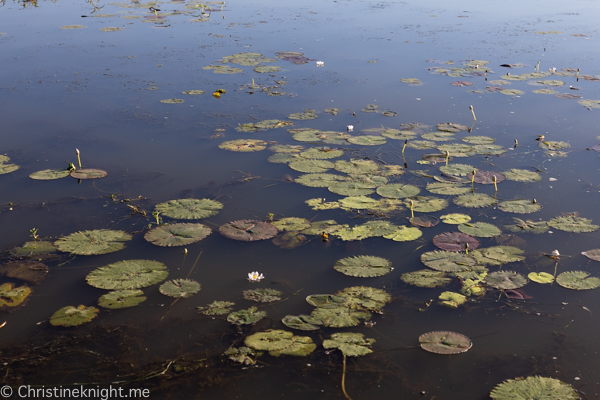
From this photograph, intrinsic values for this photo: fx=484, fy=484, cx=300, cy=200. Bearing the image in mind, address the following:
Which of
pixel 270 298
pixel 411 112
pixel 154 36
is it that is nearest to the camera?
pixel 270 298

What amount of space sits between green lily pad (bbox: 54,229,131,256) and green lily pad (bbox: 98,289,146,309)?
543mm

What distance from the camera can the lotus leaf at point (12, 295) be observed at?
3.25 m

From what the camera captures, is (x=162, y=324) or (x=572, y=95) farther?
(x=572, y=95)

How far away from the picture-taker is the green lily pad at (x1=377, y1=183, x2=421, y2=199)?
4680 millimetres

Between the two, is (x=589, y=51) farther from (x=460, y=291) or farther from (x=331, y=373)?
(x=331, y=373)

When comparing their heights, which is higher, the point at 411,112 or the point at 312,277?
the point at 411,112

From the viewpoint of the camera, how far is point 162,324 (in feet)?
10.3

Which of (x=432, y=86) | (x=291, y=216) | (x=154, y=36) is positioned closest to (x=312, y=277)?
(x=291, y=216)

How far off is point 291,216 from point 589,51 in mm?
9309

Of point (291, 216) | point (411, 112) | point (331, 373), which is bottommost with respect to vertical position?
point (331, 373)

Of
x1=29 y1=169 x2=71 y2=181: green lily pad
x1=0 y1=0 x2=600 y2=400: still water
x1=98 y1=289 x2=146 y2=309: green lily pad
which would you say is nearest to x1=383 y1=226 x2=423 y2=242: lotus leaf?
x1=0 y1=0 x2=600 y2=400: still water

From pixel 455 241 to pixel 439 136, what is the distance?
2465 mm

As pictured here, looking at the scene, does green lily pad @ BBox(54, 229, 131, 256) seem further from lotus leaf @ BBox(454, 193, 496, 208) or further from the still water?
lotus leaf @ BBox(454, 193, 496, 208)

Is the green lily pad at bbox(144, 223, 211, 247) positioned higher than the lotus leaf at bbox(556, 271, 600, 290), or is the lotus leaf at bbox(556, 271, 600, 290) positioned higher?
the green lily pad at bbox(144, 223, 211, 247)
